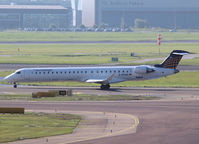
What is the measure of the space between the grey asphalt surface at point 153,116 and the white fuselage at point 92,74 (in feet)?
40.4

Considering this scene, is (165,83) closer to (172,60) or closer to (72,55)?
(172,60)

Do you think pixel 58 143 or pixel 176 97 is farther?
pixel 176 97

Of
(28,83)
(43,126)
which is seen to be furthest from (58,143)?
(28,83)

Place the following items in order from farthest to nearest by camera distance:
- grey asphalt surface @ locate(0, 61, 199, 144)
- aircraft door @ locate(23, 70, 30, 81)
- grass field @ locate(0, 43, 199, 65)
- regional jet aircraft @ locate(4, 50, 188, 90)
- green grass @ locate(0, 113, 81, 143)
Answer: grass field @ locate(0, 43, 199, 65), aircraft door @ locate(23, 70, 30, 81), regional jet aircraft @ locate(4, 50, 188, 90), green grass @ locate(0, 113, 81, 143), grey asphalt surface @ locate(0, 61, 199, 144)

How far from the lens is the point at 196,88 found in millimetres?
66875

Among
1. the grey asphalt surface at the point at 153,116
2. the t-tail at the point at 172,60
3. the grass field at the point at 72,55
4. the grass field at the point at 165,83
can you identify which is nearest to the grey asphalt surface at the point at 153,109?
the grey asphalt surface at the point at 153,116

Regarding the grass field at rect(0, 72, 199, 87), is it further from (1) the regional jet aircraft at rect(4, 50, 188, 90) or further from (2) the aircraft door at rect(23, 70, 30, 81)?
(2) the aircraft door at rect(23, 70, 30, 81)

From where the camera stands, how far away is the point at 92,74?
222 ft

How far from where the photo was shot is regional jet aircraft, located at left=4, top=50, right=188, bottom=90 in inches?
2598

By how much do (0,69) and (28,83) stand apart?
18397mm

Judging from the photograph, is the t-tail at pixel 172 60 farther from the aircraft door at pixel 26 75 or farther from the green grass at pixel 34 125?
the green grass at pixel 34 125

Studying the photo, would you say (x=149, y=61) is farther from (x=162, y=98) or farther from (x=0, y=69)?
(x=162, y=98)

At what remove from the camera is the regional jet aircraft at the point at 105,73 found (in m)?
66.0

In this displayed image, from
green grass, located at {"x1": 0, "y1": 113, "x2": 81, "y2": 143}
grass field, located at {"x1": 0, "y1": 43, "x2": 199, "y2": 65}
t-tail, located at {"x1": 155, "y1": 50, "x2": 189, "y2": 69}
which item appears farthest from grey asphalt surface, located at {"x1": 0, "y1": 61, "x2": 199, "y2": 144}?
grass field, located at {"x1": 0, "y1": 43, "x2": 199, "y2": 65}
